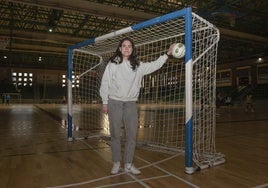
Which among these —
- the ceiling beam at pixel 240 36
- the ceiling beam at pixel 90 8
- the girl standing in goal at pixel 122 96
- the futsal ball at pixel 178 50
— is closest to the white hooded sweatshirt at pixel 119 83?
the girl standing in goal at pixel 122 96

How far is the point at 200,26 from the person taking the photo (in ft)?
12.7

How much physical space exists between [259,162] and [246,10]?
13949 millimetres

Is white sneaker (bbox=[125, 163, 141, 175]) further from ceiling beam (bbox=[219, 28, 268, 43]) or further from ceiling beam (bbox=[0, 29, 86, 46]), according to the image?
ceiling beam (bbox=[0, 29, 86, 46])

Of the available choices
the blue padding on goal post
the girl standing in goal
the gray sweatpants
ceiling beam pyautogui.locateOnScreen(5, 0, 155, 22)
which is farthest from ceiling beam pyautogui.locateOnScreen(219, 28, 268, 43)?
the gray sweatpants

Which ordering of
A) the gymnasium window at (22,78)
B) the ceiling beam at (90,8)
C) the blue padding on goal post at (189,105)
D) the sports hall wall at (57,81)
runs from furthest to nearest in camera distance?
the gymnasium window at (22,78) < the sports hall wall at (57,81) < the ceiling beam at (90,8) < the blue padding on goal post at (189,105)

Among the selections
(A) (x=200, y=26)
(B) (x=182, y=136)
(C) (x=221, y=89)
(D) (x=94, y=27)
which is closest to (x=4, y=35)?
(D) (x=94, y=27)

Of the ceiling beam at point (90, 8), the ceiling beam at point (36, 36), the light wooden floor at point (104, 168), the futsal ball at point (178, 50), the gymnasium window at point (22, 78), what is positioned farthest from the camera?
the gymnasium window at point (22, 78)

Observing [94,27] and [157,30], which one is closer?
[157,30]

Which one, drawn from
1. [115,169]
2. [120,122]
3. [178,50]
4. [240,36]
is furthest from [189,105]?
[240,36]

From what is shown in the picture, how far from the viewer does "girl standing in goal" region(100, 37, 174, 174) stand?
3.09 metres

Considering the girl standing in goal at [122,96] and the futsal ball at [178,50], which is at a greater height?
the futsal ball at [178,50]

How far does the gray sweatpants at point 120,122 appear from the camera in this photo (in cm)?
308

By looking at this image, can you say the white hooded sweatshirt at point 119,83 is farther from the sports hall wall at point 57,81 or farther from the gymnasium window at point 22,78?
the gymnasium window at point 22,78

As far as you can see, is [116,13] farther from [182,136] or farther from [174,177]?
[174,177]
